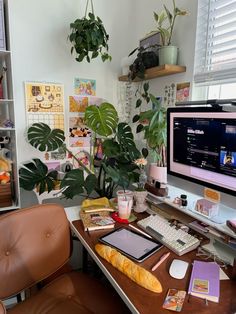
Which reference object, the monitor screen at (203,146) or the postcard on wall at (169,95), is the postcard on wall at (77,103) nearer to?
the postcard on wall at (169,95)

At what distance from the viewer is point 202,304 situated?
739 mm

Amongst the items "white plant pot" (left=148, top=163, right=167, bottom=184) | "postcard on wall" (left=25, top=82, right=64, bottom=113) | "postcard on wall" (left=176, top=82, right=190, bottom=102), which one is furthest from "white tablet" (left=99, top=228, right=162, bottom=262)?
"postcard on wall" (left=25, top=82, right=64, bottom=113)

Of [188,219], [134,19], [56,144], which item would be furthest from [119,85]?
[188,219]

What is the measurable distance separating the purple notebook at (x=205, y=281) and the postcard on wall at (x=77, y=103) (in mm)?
1549

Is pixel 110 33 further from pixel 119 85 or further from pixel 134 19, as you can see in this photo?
pixel 119 85

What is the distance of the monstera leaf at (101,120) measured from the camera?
1.79 m

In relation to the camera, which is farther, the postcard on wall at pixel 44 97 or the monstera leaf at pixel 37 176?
the postcard on wall at pixel 44 97

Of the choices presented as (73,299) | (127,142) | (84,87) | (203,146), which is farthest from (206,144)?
(84,87)

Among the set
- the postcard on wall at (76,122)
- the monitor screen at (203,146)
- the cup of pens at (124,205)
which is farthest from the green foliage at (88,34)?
the cup of pens at (124,205)

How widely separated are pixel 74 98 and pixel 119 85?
0.46 metres

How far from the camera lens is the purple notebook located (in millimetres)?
771

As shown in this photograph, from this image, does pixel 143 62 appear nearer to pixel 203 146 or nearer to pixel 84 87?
pixel 84 87

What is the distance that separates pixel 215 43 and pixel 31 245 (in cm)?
151

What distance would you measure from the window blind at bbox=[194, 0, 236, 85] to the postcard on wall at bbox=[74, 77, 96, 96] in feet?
3.06
